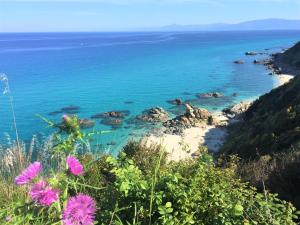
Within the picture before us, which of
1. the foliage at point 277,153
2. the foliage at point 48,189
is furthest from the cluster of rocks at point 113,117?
the foliage at point 48,189

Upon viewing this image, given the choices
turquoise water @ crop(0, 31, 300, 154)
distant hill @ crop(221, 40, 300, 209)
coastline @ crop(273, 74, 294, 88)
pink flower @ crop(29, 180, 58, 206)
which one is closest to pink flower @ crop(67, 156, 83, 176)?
pink flower @ crop(29, 180, 58, 206)

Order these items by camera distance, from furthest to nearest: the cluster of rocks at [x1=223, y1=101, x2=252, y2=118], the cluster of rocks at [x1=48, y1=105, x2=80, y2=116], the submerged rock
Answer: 1. the submerged rock
2. the cluster of rocks at [x1=48, y1=105, x2=80, y2=116]
3. the cluster of rocks at [x1=223, y1=101, x2=252, y2=118]

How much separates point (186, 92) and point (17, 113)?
22.1 m

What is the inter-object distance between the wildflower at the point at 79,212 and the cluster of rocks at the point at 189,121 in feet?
101

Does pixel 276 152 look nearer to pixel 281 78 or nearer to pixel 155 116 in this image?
pixel 155 116

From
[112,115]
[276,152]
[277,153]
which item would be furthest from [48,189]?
[112,115]

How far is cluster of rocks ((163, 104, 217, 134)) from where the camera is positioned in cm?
3362

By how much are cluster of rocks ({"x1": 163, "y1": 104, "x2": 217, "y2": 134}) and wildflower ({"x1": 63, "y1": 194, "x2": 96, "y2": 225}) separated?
30.7 metres

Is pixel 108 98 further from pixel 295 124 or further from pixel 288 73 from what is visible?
pixel 295 124

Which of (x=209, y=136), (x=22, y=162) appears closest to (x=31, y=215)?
(x=22, y=162)

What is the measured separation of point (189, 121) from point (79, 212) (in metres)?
32.8

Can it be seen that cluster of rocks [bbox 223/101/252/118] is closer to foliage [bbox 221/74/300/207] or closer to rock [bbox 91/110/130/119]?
foliage [bbox 221/74/300/207]

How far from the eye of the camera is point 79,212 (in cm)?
193

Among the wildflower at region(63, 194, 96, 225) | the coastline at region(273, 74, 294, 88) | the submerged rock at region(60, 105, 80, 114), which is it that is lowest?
the submerged rock at region(60, 105, 80, 114)
